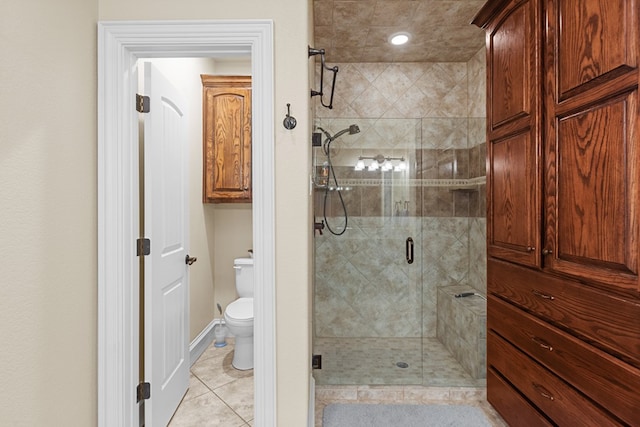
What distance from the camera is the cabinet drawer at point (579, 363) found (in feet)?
3.39

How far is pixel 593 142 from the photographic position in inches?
45.3

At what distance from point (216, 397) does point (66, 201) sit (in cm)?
159

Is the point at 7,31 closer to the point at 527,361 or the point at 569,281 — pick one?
the point at 569,281

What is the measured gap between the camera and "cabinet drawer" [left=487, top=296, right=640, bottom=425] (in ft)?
3.39

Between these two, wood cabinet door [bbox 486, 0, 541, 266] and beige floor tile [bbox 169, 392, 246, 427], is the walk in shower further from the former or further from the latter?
wood cabinet door [bbox 486, 0, 541, 266]

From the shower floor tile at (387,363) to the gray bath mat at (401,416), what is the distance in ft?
0.53

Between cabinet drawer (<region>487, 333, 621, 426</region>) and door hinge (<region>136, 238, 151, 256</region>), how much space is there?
193cm

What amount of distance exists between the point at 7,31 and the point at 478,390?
2983mm

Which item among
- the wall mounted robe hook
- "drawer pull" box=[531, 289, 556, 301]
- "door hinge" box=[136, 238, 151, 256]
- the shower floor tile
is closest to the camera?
"drawer pull" box=[531, 289, 556, 301]

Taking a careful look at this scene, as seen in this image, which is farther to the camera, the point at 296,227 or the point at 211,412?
the point at 211,412

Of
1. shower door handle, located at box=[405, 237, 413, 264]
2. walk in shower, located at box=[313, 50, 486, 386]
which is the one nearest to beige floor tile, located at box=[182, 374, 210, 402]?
walk in shower, located at box=[313, 50, 486, 386]

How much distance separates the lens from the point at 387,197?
2.76 meters

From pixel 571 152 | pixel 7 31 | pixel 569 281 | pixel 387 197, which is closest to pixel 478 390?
pixel 569 281

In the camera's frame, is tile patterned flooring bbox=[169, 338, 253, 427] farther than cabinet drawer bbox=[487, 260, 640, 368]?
Yes
